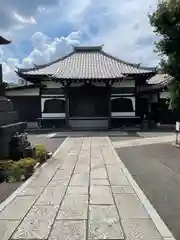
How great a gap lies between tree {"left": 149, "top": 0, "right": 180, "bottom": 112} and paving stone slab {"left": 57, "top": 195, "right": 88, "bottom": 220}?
10108mm

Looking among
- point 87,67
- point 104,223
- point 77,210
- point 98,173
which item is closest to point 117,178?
point 98,173

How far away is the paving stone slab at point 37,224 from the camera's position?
510cm

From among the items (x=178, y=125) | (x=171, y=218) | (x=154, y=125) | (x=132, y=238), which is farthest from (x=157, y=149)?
(x=154, y=125)

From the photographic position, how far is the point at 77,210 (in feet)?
21.0

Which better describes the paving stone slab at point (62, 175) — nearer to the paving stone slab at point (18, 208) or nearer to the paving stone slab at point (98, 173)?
the paving stone slab at point (98, 173)

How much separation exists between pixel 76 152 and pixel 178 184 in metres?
7.40

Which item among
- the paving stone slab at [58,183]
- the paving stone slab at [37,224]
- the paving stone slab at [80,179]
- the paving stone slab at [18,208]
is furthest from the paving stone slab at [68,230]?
the paving stone slab at [80,179]

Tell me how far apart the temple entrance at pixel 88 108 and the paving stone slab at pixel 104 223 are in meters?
25.5

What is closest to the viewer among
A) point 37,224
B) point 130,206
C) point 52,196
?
point 37,224

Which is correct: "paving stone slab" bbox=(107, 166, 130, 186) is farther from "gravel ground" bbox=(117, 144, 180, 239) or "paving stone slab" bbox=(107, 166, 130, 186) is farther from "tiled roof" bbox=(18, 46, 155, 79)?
"tiled roof" bbox=(18, 46, 155, 79)

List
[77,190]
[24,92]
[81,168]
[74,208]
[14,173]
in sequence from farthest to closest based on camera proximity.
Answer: [24,92]
[81,168]
[14,173]
[77,190]
[74,208]

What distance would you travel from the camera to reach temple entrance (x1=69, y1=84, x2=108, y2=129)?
32.1m

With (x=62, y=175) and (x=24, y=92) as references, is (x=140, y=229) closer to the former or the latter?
(x=62, y=175)

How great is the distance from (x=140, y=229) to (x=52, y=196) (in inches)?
103
